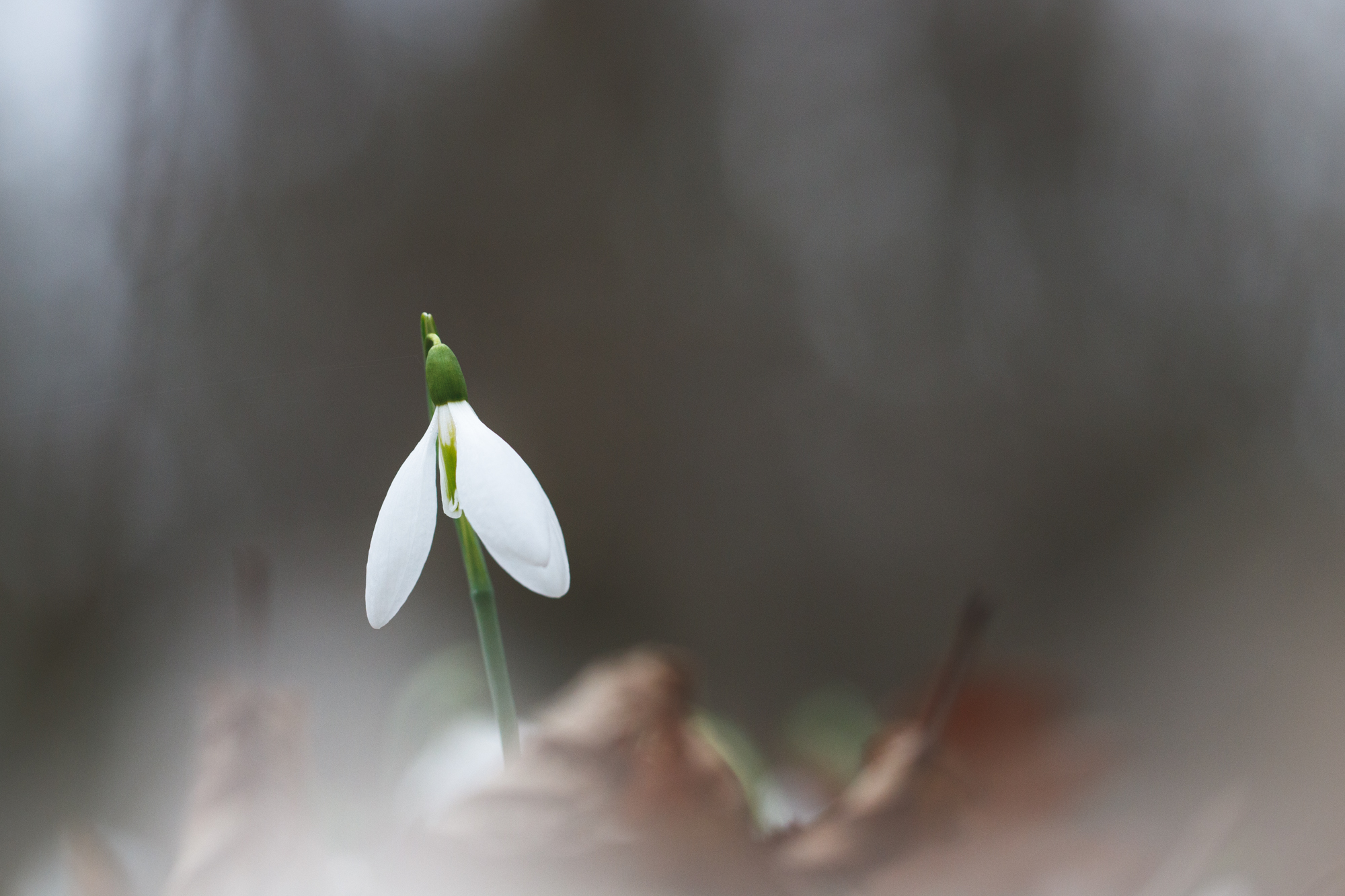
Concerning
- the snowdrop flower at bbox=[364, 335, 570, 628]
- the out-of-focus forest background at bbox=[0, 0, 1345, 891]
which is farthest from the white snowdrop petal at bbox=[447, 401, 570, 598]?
the out-of-focus forest background at bbox=[0, 0, 1345, 891]

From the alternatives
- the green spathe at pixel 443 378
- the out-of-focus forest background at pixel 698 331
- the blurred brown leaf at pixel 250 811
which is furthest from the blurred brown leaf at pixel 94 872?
the out-of-focus forest background at pixel 698 331

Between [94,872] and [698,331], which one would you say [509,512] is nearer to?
[94,872]

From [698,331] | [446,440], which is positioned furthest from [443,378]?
[698,331]

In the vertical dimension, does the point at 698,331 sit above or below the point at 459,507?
above

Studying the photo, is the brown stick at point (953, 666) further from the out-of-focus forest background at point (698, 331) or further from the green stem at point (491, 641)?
the out-of-focus forest background at point (698, 331)

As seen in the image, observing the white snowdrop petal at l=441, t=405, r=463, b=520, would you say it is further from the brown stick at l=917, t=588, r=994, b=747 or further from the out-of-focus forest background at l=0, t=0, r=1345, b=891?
the out-of-focus forest background at l=0, t=0, r=1345, b=891

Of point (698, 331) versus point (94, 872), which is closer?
point (94, 872)

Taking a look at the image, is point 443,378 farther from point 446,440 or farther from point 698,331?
point 698,331
